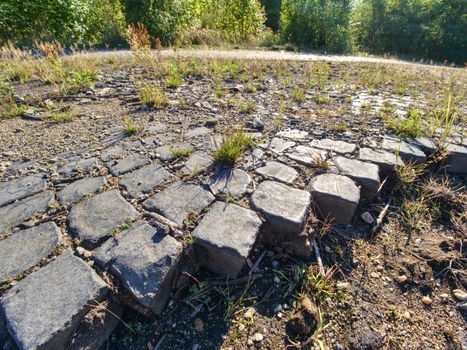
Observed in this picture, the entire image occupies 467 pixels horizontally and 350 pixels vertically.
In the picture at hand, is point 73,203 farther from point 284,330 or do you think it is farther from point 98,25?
point 98,25

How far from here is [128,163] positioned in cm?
234

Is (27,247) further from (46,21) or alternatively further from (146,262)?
(46,21)

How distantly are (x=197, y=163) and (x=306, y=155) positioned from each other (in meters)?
0.97

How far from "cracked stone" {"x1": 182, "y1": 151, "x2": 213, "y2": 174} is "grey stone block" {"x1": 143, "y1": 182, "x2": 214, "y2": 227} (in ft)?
0.66

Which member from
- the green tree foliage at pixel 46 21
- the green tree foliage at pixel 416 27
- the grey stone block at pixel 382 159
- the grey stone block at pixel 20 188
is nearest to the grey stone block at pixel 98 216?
the grey stone block at pixel 20 188

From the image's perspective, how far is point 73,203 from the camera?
188 centimetres

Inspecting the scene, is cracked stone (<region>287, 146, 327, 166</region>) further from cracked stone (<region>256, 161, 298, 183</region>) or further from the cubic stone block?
the cubic stone block

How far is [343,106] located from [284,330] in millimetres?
3000

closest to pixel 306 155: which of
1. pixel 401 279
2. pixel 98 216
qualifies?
pixel 401 279

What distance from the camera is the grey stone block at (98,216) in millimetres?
1614

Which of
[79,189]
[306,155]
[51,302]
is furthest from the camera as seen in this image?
[306,155]

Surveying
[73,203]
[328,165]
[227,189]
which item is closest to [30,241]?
[73,203]

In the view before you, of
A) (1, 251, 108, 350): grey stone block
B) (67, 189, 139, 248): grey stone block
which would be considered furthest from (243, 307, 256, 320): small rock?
(67, 189, 139, 248): grey stone block

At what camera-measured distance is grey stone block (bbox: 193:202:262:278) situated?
1516mm
